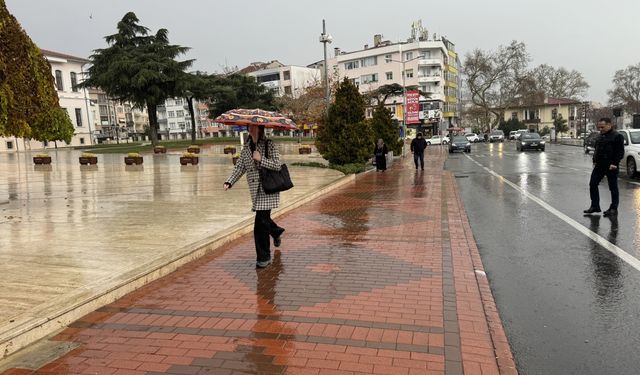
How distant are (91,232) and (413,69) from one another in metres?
75.8

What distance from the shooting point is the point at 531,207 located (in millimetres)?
10617

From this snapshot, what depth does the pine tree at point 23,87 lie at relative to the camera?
9.39 metres

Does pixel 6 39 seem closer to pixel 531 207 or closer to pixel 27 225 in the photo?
pixel 27 225

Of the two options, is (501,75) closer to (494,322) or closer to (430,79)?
(430,79)

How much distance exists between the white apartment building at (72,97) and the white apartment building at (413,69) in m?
35.8

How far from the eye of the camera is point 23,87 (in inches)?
387

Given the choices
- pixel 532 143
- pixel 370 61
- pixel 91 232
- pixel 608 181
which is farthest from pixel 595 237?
pixel 370 61

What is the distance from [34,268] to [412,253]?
15.4 feet

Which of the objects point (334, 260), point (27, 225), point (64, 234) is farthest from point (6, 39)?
point (334, 260)

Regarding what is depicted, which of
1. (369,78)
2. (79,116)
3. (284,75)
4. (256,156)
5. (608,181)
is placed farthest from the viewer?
(284,75)

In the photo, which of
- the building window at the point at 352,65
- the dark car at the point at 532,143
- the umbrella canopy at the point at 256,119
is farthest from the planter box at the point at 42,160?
the building window at the point at 352,65

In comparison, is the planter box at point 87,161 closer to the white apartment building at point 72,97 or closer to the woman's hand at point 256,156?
the woman's hand at point 256,156

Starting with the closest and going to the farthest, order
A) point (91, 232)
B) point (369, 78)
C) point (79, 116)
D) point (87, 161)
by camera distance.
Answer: point (91, 232) < point (87, 161) < point (79, 116) < point (369, 78)

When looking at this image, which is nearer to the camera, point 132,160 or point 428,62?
point 132,160
